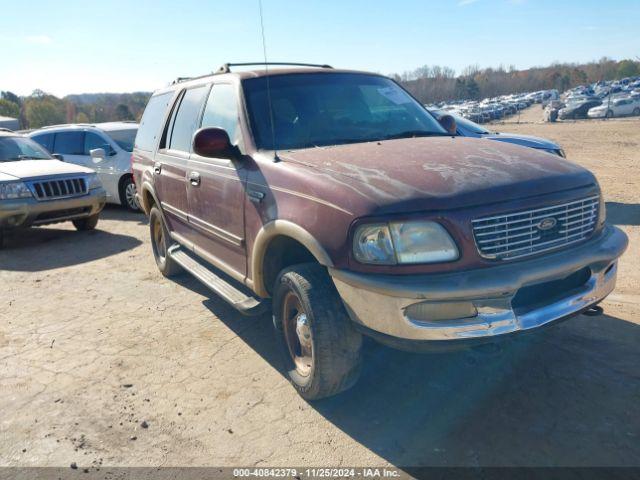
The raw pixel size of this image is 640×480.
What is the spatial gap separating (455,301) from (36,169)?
778cm

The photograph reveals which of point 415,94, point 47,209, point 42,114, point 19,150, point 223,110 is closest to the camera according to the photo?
point 223,110

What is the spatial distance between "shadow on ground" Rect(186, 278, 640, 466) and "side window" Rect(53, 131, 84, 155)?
28.0ft

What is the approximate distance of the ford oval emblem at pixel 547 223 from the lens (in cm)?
271

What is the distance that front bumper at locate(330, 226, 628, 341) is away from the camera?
2451mm

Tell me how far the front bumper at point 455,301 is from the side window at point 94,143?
9.07 meters

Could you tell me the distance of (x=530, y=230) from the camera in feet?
8.77

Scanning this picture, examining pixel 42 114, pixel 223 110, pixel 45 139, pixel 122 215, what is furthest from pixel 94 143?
pixel 42 114

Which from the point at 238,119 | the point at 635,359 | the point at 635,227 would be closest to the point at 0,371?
the point at 238,119

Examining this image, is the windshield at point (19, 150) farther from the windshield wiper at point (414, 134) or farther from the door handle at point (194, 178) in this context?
the windshield wiper at point (414, 134)

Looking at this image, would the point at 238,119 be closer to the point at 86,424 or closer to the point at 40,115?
the point at 86,424

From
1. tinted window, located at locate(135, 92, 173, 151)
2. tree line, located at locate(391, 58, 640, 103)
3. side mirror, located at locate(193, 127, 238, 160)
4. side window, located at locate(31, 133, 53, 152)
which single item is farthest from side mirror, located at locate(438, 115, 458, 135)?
tree line, located at locate(391, 58, 640, 103)

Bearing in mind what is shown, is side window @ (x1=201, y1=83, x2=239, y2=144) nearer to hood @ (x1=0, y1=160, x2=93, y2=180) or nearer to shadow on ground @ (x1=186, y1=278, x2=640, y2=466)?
shadow on ground @ (x1=186, y1=278, x2=640, y2=466)

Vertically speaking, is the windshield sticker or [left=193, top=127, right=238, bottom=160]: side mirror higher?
the windshield sticker

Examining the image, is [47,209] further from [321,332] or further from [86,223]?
[321,332]
